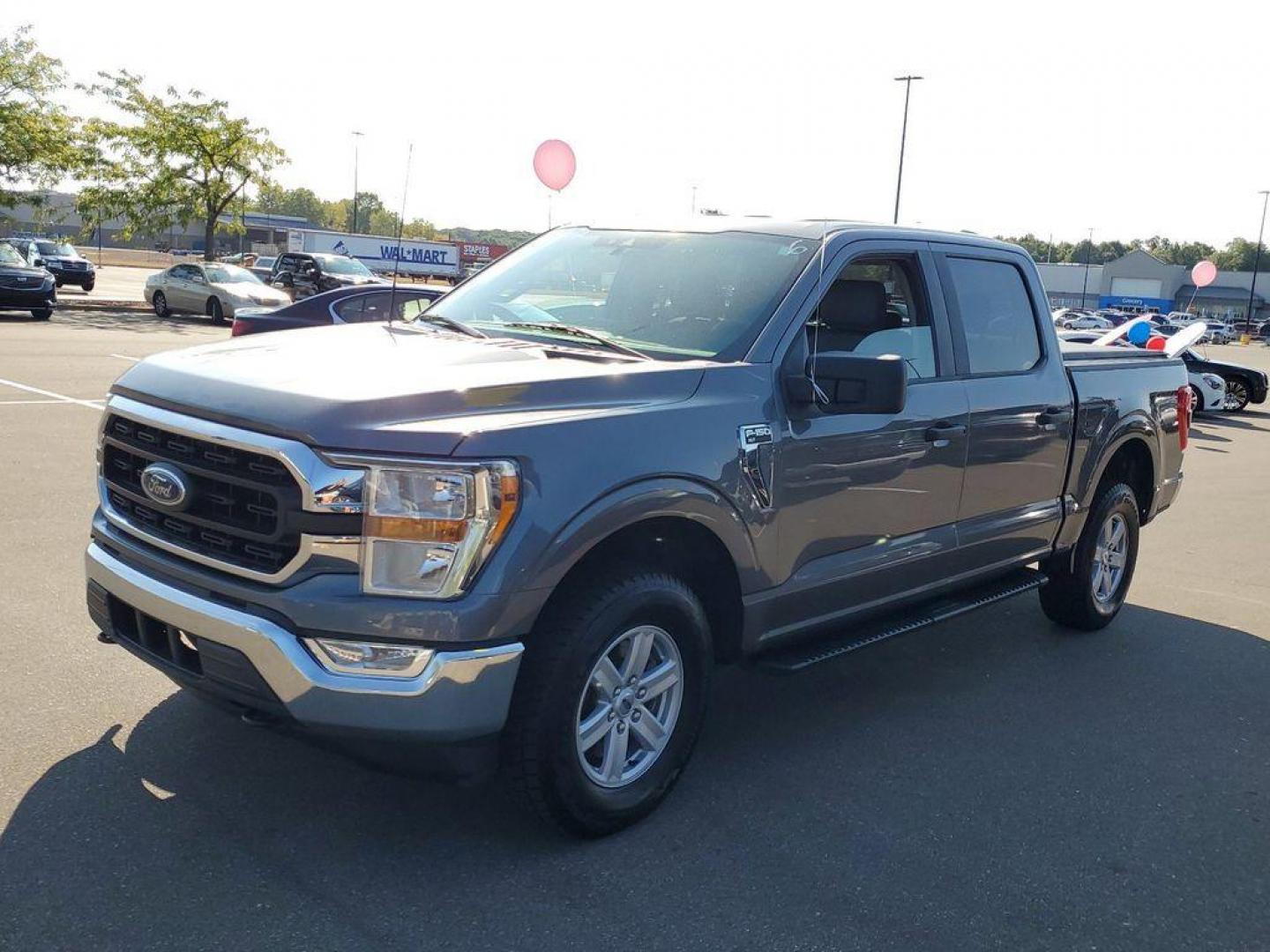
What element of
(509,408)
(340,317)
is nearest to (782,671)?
(509,408)

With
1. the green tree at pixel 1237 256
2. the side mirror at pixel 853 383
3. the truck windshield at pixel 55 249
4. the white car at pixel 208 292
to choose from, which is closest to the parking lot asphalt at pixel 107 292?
the truck windshield at pixel 55 249

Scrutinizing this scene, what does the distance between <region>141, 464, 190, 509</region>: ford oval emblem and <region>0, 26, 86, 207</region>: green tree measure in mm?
A: 32304

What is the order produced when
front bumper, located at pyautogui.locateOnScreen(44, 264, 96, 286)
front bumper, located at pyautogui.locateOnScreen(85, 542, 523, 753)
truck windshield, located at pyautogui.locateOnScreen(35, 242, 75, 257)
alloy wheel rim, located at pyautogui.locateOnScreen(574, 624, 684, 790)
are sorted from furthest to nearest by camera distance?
truck windshield, located at pyautogui.locateOnScreen(35, 242, 75, 257) < front bumper, located at pyautogui.locateOnScreen(44, 264, 96, 286) < alloy wheel rim, located at pyautogui.locateOnScreen(574, 624, 684, 790) < front bumper, located at pyautogui.locateOnScreen(85, 542, 523, 753)

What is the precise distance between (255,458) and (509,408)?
0.72m

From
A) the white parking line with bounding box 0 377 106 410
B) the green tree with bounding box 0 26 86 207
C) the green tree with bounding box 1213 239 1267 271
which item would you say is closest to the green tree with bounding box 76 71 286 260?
the green tree with bounding box 0 26 86 207

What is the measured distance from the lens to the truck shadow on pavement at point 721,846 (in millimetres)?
3197

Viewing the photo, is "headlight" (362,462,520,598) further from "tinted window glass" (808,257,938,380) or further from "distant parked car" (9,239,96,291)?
"distant parked car" (9,239,96,291)

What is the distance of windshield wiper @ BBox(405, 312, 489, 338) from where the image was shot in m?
4.56

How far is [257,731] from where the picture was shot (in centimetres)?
431

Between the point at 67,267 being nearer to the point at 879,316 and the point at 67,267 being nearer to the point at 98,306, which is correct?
the point at 98,306

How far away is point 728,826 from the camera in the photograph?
12.8ft

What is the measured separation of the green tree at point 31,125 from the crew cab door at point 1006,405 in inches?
1262

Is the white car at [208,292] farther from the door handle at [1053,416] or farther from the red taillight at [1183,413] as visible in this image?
the door handle at [1053,416]

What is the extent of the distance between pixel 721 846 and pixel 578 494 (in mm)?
1251
